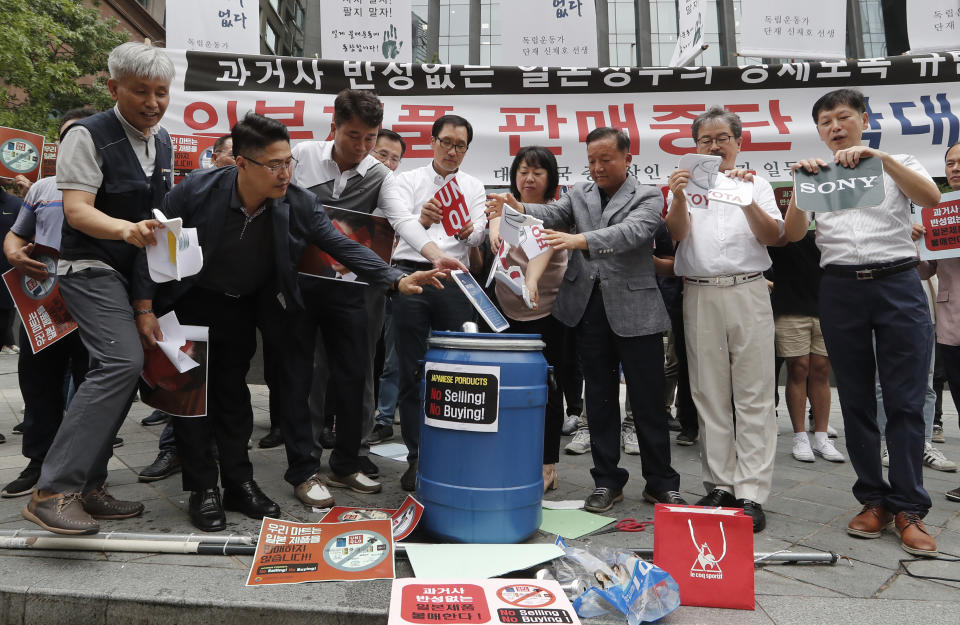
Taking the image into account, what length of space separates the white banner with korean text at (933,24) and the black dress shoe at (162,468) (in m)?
6.43

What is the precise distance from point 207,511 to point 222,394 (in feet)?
1.69

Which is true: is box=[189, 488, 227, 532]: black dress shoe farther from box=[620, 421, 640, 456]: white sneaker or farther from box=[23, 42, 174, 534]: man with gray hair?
box=[620, 421, 640, 456]: white sneaker

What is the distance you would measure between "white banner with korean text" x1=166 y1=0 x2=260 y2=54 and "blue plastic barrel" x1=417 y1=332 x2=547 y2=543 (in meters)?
4.15

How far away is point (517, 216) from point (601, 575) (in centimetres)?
157

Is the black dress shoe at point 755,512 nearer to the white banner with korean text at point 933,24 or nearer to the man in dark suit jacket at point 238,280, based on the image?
the man in dark suit jacket at point 238,280

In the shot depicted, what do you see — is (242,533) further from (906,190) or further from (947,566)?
(906,190)

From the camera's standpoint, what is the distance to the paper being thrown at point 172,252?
2.17m

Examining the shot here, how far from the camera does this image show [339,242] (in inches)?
113

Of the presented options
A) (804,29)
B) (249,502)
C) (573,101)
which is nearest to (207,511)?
(249,502)

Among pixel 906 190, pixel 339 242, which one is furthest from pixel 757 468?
pixel 339 242

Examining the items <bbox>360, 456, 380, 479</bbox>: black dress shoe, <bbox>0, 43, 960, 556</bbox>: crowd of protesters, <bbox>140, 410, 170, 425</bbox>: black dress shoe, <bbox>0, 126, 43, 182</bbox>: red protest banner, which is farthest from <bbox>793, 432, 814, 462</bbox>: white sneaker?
<bbox>0, 126, 43, 182</bbox>: red protest banner

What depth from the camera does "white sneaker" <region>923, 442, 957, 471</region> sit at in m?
4.14

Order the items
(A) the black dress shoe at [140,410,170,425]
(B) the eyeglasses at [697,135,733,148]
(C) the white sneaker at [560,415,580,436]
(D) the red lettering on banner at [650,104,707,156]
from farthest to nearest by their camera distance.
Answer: (C) the white sneaker at [560,415,580,436]
(D) the red lettering on banner at [650,104,707,156]
(A) the black dress shoe at [140,410,170,425]
(B) the eyeglasses at [697,135,733,148]

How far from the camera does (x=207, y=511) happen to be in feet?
8.54
